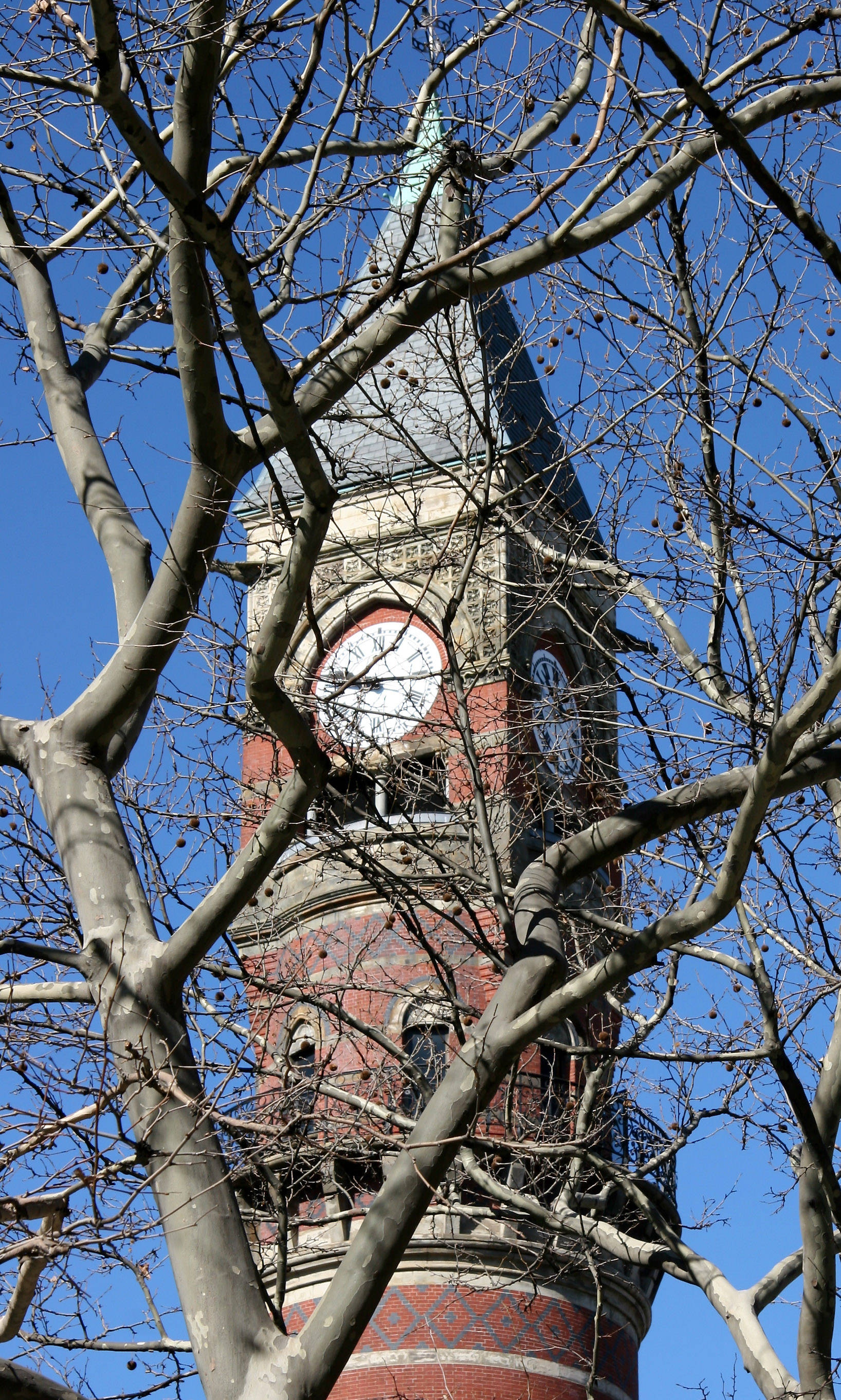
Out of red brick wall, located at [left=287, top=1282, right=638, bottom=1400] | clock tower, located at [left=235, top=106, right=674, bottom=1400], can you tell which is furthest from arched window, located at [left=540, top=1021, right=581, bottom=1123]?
red brick wall, located at [left=287, top=1282, right=638, bottom=1400]

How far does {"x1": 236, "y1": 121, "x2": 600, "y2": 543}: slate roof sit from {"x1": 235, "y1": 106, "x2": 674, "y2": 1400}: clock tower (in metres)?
0.09

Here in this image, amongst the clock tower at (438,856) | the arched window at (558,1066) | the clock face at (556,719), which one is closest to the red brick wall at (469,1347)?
the clock tower at (438,856)

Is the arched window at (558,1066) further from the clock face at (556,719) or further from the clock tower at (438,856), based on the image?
the clock face at (556,719)

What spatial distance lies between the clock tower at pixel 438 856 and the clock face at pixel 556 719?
8 cm

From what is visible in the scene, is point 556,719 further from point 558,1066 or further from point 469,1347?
point 558,1066

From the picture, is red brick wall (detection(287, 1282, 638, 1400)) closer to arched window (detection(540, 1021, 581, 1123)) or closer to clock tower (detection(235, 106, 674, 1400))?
clock tower (detection(235, 106, 674, 1400))

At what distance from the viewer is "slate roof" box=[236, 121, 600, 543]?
8.16 metres

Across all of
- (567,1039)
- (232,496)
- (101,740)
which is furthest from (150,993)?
(567,1039)

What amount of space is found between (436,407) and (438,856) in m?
4.52

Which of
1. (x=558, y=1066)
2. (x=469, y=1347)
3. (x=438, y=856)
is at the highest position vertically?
(x=558, y=1066)

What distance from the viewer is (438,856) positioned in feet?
25.6

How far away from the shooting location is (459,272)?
6.23 metres

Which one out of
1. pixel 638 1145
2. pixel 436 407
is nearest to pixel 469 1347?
pixel 638 1145

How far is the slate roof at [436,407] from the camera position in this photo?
816 cm
